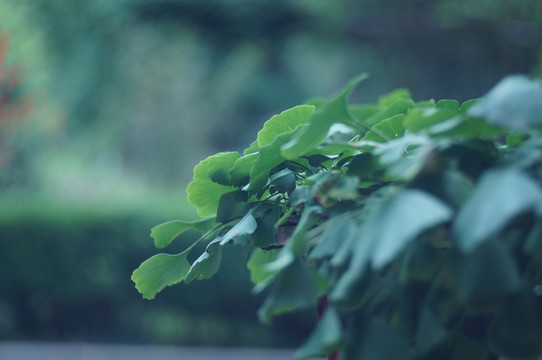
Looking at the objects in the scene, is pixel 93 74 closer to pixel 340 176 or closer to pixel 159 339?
pixel 159 339

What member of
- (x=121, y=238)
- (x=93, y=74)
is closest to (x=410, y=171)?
(x=121, y=238)

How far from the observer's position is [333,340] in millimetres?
357

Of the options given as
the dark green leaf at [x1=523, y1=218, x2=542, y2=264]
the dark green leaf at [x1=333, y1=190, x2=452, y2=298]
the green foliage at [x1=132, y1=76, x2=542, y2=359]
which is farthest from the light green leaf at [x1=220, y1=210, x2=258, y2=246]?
the dark green leaf at [x1=523, y1=218, x2=542, y2=264]

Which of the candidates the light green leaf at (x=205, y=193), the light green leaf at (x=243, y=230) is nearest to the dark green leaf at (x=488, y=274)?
the light green leaf at (x=243, y=230)

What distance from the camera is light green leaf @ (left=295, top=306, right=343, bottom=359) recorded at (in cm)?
36

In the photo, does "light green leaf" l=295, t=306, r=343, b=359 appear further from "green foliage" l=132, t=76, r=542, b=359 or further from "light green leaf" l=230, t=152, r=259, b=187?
"light green leaf" l=230, t=152, r=259, b=187

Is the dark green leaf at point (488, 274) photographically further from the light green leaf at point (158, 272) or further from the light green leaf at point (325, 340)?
the light green leaf at point (158, 272)

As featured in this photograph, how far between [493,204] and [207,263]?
357 millimetres

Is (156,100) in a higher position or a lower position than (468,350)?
higher

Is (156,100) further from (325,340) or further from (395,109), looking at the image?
(325,340)

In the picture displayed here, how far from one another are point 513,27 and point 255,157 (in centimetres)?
549

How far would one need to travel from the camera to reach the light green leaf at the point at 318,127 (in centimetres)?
45

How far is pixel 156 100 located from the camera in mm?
6430

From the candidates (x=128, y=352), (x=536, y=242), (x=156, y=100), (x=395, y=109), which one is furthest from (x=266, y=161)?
(x=156, y=100)
